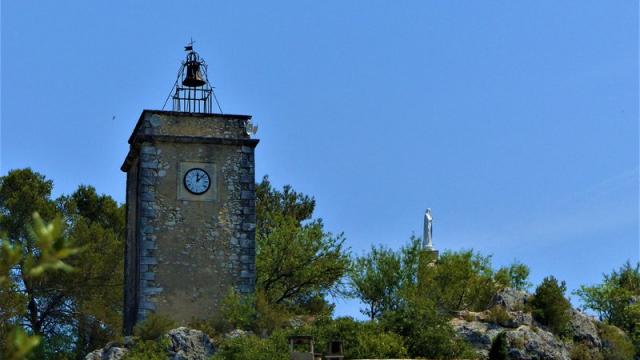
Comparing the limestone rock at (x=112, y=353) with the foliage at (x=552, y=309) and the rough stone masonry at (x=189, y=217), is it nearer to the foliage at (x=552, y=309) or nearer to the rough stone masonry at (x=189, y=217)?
the rough stone masonry at (x=189, y=217)

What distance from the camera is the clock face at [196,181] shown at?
36812 mm

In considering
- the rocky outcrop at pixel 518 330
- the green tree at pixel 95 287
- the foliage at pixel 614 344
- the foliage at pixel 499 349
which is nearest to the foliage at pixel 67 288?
the green tree at pixel 95 287

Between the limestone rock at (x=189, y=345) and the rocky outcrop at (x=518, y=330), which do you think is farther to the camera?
the rocky outcrop at (x=518, y=330)

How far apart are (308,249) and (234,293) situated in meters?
6.10

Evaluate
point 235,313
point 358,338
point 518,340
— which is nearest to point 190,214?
point 235,313

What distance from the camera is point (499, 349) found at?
3500cm

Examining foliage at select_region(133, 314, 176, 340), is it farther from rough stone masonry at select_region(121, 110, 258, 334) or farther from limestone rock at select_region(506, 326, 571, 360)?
limestone rock at select_region(506, 326, 571, 360)

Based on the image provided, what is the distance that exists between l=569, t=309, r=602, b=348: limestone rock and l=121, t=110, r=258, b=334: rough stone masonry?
11144mm

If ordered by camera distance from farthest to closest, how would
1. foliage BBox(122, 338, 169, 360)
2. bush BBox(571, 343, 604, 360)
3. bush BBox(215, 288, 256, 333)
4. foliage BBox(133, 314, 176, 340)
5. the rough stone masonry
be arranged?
bush BBox(571, 343, 604, 360)
the rough stone masonry
bush BBox(215, 288, 256, 333)
foliage BBox(133, 314, 176, 340)
foliage BBox(122, 338, 169, 360)

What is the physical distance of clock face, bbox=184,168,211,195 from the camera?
3681 cm

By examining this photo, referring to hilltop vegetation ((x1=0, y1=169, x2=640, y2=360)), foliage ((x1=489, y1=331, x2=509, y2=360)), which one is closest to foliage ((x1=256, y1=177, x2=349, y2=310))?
hilltop vegetation ((x1=0, y1=169, x2=640, y2=360))

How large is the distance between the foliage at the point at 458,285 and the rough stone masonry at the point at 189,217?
24.8 ft

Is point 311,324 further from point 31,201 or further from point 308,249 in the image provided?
point 31,201

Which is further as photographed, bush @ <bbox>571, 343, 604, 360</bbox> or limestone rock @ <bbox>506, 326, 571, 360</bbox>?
bush @ <bbox>571, 343, 604, 360</bbox>
